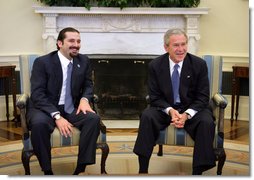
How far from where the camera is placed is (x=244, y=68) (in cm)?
448

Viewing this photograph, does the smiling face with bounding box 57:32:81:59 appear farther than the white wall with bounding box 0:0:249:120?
No

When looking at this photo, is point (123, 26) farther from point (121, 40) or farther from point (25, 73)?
point (25, 73)

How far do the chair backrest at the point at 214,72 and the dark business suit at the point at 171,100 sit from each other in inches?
9.8

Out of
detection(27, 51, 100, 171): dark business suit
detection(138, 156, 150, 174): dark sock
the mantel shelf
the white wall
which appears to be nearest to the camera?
detection(27, 51, 100, 171): dark business suit

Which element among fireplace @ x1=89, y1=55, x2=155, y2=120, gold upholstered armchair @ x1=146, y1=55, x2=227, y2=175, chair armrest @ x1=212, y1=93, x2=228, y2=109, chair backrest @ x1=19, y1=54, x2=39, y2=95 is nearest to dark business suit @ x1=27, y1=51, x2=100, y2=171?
chair backrest @ x1=19, y1=54, x2=39, y2=95

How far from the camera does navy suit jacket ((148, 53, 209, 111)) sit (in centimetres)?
281

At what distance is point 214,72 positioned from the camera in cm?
308

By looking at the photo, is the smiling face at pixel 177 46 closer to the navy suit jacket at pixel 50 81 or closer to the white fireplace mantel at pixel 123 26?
the navy suit jacket at pixel 50 81

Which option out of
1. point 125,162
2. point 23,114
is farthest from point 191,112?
point 23,114

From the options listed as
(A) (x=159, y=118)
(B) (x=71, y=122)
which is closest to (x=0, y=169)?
(B) (x=71, y=122)

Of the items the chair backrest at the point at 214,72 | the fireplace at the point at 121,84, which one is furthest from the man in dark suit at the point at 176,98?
the fireplace at the point at 121,84

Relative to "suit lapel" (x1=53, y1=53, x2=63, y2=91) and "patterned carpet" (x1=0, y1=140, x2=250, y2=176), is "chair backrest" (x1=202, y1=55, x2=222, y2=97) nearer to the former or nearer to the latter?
"patterned carpet" (x1=0, y1=140, x2=250, y2=176)

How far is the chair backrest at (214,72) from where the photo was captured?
10.1ft

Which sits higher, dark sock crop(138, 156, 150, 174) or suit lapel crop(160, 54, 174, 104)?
suit lapel crop(160, 54, 174, 104)
